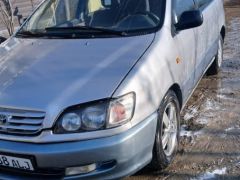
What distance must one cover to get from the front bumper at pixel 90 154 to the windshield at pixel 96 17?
1.20 m

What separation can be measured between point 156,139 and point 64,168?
32.4 inches

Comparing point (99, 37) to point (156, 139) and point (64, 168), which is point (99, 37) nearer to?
point (156, 139)

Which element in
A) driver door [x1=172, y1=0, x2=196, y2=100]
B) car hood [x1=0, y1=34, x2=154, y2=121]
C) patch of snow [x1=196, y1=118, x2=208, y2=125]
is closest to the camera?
car hood [x1=0, y1=34, x2=154, y2=121]

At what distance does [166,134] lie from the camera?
3.90 m

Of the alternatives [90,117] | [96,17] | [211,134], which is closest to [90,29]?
[96,17]

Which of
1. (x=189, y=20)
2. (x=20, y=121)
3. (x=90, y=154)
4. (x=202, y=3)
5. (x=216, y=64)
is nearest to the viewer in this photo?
(x=90, y=154)

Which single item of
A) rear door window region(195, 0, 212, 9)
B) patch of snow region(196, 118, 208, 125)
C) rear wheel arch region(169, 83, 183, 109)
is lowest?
patch of snow region(196, 118, 208, 125)

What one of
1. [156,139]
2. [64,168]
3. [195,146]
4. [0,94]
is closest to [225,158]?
[195,146]

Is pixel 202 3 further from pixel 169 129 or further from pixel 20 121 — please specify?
pixel 20 121

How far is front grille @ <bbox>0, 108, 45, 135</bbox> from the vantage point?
307cm

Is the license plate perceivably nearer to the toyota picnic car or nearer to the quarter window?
the toyota picnic car

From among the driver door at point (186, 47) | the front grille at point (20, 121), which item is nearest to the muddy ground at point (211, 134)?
the driver door at point (186, 47)

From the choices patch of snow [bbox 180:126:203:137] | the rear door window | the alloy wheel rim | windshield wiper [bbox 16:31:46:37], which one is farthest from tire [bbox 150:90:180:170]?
the rear door window

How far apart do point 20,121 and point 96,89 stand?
0.59m
